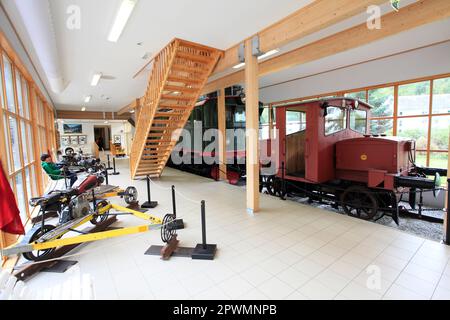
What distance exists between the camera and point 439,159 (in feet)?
21.3

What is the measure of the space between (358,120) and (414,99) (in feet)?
10.1

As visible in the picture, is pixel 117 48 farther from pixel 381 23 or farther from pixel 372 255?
pixel 372 255

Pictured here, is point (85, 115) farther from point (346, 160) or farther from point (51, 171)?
point (346, 160)

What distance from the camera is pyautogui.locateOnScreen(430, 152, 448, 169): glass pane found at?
21.1 feet

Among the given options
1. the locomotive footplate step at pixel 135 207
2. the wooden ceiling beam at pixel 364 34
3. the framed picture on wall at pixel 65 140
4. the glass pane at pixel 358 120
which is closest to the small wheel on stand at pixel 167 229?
the locomotive footplate step at pixel 135 207

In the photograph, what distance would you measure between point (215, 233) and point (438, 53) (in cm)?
713

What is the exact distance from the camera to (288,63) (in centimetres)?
525

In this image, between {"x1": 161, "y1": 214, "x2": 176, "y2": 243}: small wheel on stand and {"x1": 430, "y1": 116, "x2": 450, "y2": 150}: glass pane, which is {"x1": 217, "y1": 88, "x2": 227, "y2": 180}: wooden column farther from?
{"x1": 430, "y1": 116, "x2": 450, "y2": 150}: glass pane

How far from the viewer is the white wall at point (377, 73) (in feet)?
19.4

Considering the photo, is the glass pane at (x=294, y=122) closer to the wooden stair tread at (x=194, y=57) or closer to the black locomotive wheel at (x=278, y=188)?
the black locomotive wheel at (x=278, y=188)

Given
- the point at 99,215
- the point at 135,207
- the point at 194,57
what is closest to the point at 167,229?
the point at 99,215
